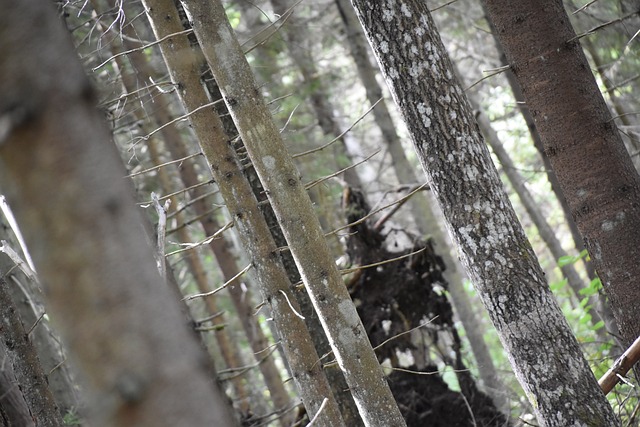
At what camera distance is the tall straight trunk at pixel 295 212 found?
555 cm

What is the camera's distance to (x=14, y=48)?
1308 mm

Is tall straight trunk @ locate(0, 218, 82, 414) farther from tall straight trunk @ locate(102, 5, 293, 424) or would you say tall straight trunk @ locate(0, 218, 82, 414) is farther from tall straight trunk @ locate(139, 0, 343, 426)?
tall straight trunk @ locate(139, 0, 343, 426)

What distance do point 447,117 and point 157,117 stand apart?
32.2 feet

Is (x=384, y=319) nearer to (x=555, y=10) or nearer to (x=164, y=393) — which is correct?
(x=555, y=10)

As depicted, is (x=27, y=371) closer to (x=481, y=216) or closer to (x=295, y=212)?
(x=295, y=212)

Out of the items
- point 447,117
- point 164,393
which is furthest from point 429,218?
point 164,393

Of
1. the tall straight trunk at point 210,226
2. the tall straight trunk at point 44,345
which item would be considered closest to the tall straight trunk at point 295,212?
the tall straight trunk at point 44,345

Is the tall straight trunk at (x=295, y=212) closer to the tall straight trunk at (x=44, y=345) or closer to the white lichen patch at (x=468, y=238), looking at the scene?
the white lichen patch at (x=468, y=238)

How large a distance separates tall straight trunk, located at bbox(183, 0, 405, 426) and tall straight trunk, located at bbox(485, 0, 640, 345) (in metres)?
2.13

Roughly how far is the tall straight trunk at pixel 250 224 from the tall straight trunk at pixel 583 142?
2674 millimetres

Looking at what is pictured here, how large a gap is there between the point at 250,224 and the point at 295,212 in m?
1.05

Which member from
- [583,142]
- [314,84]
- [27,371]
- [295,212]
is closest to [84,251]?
[295,212]

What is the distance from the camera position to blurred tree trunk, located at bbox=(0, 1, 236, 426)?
1284 mm

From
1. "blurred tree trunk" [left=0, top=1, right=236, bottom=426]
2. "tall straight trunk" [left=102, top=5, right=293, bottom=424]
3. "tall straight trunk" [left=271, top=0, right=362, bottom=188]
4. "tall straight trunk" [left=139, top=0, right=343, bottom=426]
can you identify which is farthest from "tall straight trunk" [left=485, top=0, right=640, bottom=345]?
"tall straight trunk" [left=271, top=0, right=362, bottom=188]
